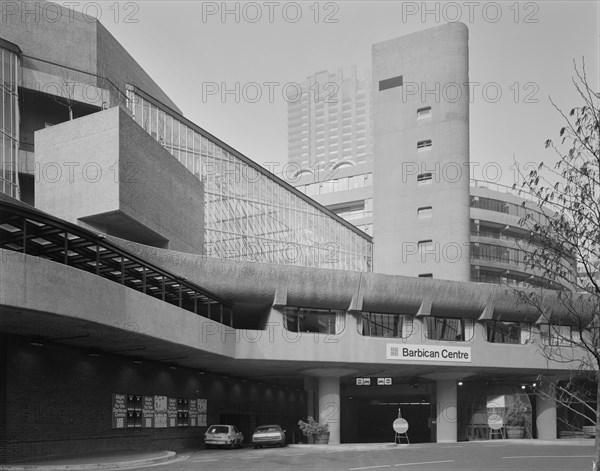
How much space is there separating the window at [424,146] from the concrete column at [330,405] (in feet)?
74.0

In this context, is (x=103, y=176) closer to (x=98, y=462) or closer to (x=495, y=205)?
(x=98, y=462)

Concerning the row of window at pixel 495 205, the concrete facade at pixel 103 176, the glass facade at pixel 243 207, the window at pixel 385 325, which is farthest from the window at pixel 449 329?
the row of window at pixel 495 205

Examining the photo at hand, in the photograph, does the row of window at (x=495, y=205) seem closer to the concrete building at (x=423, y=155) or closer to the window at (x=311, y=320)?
the concrete building at (x=423, y=155)

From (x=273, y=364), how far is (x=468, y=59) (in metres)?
33.5

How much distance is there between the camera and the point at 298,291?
47.3 meters

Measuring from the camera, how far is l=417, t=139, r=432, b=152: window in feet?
212

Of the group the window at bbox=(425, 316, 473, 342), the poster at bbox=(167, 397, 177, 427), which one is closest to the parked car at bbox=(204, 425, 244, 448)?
the poster at bbox=(167, 397, 177, 427)

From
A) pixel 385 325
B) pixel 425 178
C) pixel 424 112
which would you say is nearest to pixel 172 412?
pixel 385 325

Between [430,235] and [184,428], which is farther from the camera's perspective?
[430,235]

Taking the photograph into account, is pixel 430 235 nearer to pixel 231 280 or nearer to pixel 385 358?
pixel 385 358

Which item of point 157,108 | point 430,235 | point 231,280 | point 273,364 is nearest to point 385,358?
point 273,364

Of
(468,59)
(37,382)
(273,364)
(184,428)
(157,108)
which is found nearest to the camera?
(37,382)

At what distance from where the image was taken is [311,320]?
1916 inches

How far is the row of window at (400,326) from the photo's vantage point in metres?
→ 48.4
